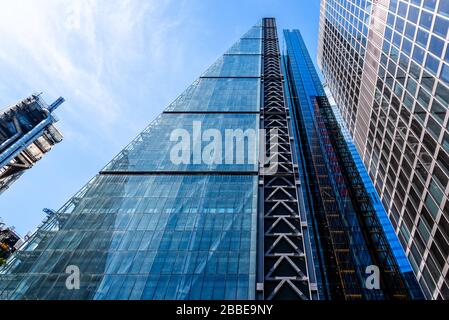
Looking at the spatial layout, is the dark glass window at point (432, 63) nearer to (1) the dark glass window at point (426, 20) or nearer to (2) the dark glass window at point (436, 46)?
(2) the dark glass window at point (436, 46)

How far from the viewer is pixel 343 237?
47.8 m

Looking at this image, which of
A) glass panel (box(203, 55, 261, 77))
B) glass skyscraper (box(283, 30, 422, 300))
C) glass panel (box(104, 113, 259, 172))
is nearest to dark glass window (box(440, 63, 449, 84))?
glass panel (box(104, 113, 259, 172))

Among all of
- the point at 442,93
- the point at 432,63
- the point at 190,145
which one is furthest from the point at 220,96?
the point at 442,93

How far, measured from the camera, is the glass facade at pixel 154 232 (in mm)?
24547

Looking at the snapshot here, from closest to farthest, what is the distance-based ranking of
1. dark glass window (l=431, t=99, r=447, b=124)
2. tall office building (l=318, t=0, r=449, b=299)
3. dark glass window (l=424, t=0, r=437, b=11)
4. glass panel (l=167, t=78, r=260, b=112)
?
1. dark glass window (l=431, t=99, r=447, b=124)
2. tall office building (l=318, t=0, r=449, b=299)
3. dark glass window (l=424, t=0, r=437, b=11)
4. glass panel (l=167, t=78, r=260, b=112)

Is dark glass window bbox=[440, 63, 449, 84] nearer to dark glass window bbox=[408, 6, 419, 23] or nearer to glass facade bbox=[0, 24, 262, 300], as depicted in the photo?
dark glass window bbox=[408, 6, 419, 23]

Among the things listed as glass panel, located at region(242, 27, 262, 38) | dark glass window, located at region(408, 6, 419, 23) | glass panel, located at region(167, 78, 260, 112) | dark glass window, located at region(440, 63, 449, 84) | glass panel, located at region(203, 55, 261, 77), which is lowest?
dark glass window, located at region(440, 63, 449, 84)

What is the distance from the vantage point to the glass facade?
80.5ft

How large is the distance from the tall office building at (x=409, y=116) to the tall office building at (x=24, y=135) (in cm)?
7929

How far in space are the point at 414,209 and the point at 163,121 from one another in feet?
125

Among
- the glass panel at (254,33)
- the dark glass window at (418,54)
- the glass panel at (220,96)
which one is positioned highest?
the glass panel at (254,33)

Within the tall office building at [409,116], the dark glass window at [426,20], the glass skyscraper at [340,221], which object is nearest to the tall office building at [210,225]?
the glass skyscraper at [340,221]

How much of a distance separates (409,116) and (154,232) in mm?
28855

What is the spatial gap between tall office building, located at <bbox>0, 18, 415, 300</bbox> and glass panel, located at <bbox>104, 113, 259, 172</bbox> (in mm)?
177
